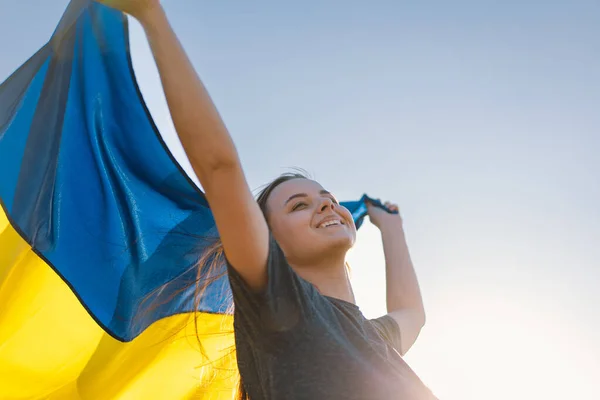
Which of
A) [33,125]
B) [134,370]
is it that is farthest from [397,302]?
[33,125]

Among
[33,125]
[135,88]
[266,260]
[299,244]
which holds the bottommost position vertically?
[266,260]

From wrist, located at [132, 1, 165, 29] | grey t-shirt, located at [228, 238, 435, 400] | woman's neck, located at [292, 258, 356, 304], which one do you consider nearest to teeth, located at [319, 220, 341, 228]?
woman's neck, located at [292, 258, 356, 304]

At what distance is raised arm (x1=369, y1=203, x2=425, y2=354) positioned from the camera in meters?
3.14

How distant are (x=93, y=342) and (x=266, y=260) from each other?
6.48 feet

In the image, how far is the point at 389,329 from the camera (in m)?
2.84

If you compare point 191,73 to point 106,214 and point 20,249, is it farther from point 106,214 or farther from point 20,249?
point 20,249

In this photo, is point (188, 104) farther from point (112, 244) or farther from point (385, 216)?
point (385, 216)

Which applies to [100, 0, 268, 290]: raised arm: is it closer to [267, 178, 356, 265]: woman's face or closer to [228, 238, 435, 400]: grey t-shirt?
[228, 238, 435, 400]: grey t-shirt

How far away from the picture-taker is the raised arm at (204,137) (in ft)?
5.24

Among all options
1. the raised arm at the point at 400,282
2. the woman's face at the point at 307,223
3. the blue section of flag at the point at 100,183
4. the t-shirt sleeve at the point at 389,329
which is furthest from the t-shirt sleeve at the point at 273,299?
the blue section of flag at the point at 100,183

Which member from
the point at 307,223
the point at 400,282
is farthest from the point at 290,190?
the point at 400,282

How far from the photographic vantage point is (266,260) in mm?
1730

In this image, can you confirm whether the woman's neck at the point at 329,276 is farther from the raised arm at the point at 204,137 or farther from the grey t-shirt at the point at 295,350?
the raised arm at the point at 204,137

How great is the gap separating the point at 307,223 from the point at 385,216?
1.80 metres
